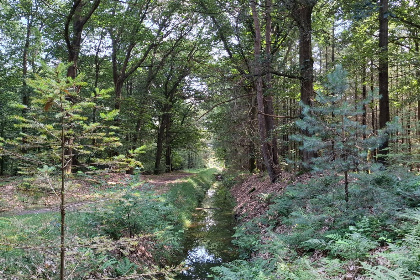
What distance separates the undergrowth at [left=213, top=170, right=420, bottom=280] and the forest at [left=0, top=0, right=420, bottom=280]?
31 millimetres

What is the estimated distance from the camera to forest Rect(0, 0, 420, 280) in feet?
9.97

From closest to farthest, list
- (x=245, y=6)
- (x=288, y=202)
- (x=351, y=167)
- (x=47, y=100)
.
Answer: (x=47, y=100)
(x=351, y=167)
(x=288, y=202)
(x=245, y=6)

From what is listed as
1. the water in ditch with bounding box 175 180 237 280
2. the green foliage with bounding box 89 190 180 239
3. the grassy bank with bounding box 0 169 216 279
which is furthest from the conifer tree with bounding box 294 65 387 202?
the green foliage with bounding box 89 190 180 239

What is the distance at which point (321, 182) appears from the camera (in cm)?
739

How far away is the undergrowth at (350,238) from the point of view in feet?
12.3

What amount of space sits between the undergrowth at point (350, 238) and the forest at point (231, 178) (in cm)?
3

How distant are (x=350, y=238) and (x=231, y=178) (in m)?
17.9

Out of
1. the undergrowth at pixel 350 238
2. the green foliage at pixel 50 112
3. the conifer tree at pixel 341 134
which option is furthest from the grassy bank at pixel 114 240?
the conifer tree at pixel 341 134

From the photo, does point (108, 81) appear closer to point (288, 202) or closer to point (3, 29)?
point (3, 29)

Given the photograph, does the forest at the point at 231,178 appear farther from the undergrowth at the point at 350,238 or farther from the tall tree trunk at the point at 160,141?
the tall tree trunk at the point at 160,141

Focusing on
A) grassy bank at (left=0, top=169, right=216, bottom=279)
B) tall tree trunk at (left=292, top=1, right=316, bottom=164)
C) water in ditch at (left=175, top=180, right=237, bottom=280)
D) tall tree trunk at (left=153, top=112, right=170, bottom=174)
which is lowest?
water in ditch at (left=175, top=180, right=237, bottom=280)

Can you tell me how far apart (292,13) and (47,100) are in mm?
9963

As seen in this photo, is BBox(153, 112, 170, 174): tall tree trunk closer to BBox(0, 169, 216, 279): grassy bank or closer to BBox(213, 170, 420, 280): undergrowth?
BBox(0, 169, 216, 279): grassy bank

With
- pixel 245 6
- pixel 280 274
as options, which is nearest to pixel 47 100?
pixel 280 274
